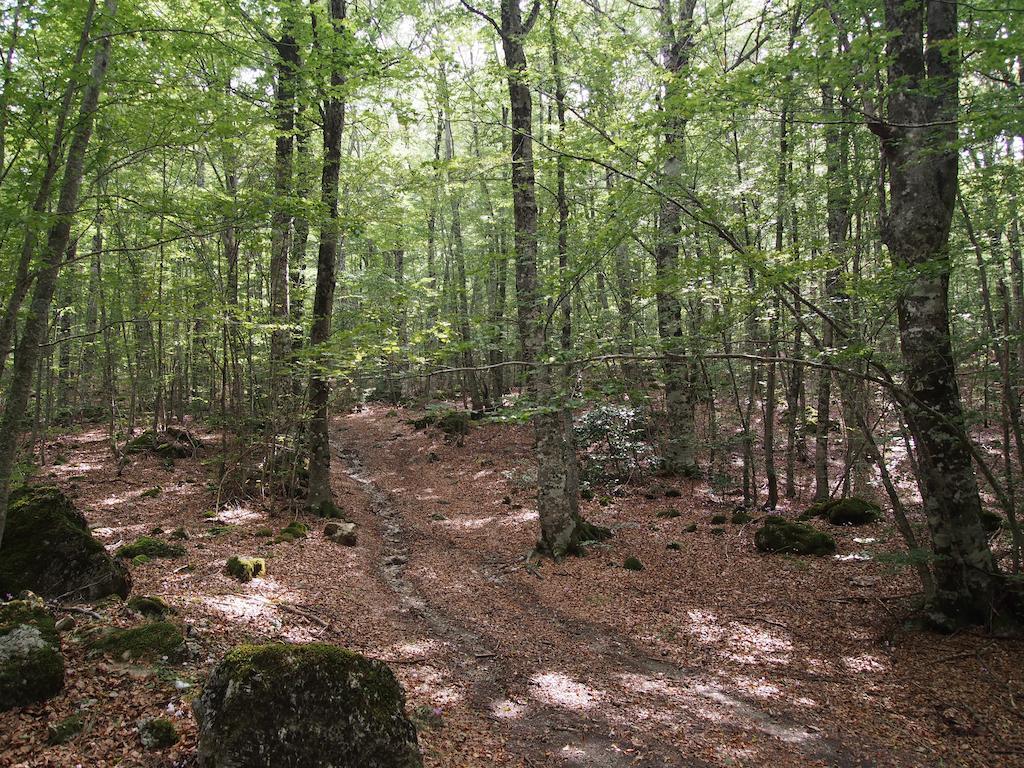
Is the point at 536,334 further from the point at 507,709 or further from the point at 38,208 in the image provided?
the point at 38,208

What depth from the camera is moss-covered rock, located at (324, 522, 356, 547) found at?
9531 mm

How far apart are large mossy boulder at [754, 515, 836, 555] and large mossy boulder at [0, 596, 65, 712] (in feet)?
30.0

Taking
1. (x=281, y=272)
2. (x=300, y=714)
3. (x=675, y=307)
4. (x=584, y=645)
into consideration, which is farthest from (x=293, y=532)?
(x=675, y=307)

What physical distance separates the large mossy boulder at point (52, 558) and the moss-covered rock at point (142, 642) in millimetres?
862

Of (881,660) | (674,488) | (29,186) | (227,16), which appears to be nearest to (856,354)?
(881,660)

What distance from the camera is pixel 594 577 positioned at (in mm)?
8367

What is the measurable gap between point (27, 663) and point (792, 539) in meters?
9.57

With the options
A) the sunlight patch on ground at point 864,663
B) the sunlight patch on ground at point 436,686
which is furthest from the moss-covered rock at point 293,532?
the sunlight patch on ground at point 864,663

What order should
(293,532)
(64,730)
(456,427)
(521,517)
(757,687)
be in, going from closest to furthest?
(64,730)
(757,687)
(293,532)
(521,517)
(456,427)

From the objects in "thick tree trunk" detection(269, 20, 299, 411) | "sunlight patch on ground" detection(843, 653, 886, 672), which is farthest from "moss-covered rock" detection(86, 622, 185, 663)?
"sunlight patch on ground" detection(843, 653, 886, 672)

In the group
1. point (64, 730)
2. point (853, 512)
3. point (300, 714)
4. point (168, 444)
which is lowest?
point (853, 512)

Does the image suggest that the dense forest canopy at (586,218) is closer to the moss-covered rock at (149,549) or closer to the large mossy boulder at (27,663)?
the large mossy boulder at (27,663)

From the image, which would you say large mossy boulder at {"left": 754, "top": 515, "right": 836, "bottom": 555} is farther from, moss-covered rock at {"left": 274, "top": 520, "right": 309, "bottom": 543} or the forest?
moss-covered rock at {"left": 274, "top": 520, "right": 309, "bottom": 543}

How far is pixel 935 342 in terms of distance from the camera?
5.64 meters
